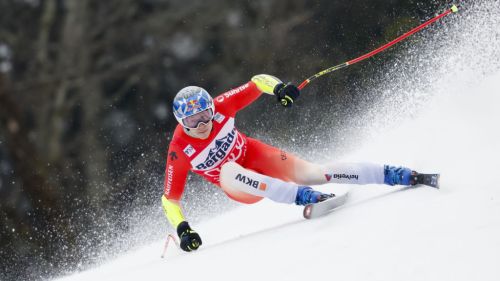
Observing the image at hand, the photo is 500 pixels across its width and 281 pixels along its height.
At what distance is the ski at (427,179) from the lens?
3.95m

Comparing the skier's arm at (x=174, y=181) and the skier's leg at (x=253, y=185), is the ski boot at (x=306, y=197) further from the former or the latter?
the skier's arm at (x=174, y=181)

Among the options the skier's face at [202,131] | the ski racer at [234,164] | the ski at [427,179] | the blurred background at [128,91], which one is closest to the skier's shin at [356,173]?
the ski racer at [234,164]

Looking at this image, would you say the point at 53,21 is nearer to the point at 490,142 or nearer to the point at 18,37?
the point at 18,37

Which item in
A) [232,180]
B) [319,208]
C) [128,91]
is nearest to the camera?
[319,208]

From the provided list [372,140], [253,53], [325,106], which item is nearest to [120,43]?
[253,53]

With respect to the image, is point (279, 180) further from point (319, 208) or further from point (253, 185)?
point (319, 208)

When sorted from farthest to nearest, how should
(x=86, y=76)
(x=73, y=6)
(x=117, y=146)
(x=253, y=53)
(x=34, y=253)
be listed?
(x=73, y=6), (x=86, y=76), (x=117, y=146), (x=253, y=53), (x=34, y=253)

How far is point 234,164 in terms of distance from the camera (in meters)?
4.45

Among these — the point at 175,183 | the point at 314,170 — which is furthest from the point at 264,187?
the point at 175,183

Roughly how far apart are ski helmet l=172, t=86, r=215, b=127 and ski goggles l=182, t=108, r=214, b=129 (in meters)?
0.02

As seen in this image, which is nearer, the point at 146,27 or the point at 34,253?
the point at 34,253

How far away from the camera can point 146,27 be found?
18516 millimetres

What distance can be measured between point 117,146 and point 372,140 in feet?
31.9

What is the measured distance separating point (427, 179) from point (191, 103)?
4.60 feet
